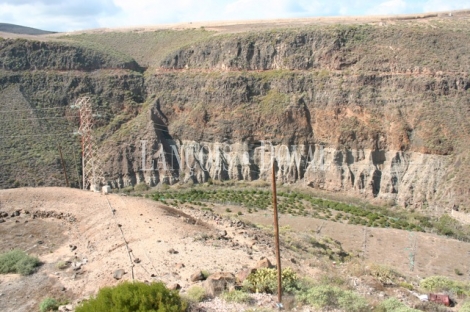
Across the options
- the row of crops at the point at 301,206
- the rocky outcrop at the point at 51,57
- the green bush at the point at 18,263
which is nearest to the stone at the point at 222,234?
the green bush at the point at 18,263

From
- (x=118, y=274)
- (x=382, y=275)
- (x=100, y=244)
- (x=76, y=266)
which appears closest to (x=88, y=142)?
(x=100, y=244)

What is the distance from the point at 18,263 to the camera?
20094 millimetres

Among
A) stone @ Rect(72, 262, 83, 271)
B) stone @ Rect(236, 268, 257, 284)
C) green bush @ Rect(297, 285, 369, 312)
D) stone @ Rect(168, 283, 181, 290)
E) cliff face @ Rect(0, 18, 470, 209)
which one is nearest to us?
green bush @ Rect(297, 285, 369, 312)

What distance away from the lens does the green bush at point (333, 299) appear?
49.9 ft

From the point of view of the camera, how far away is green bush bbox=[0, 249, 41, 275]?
19.8 m

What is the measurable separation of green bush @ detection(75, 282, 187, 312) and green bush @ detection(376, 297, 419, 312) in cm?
631

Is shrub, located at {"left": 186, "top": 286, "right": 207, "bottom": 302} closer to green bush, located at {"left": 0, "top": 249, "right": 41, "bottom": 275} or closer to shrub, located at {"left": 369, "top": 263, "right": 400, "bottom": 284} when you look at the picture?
shrub, located at {"left": 369, "top": 263, "right": 400, "bottom": 284}

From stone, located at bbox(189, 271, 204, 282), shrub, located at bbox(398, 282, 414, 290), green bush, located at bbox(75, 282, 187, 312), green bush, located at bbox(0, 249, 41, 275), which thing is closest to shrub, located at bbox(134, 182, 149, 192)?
green bush, located at bbox(0, 249, 41, 275)

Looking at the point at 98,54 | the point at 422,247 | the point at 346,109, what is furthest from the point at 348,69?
the point at 98,54

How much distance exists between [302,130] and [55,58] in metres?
28.1

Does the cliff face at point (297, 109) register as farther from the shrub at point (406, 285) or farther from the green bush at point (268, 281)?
the green bush at point (268, 281)

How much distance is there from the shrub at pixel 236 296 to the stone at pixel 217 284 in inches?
11.6

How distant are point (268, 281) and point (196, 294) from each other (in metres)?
2.46

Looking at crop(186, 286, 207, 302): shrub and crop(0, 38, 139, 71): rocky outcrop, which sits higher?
crop(0, 38, 139, 71): rocky outcrop
